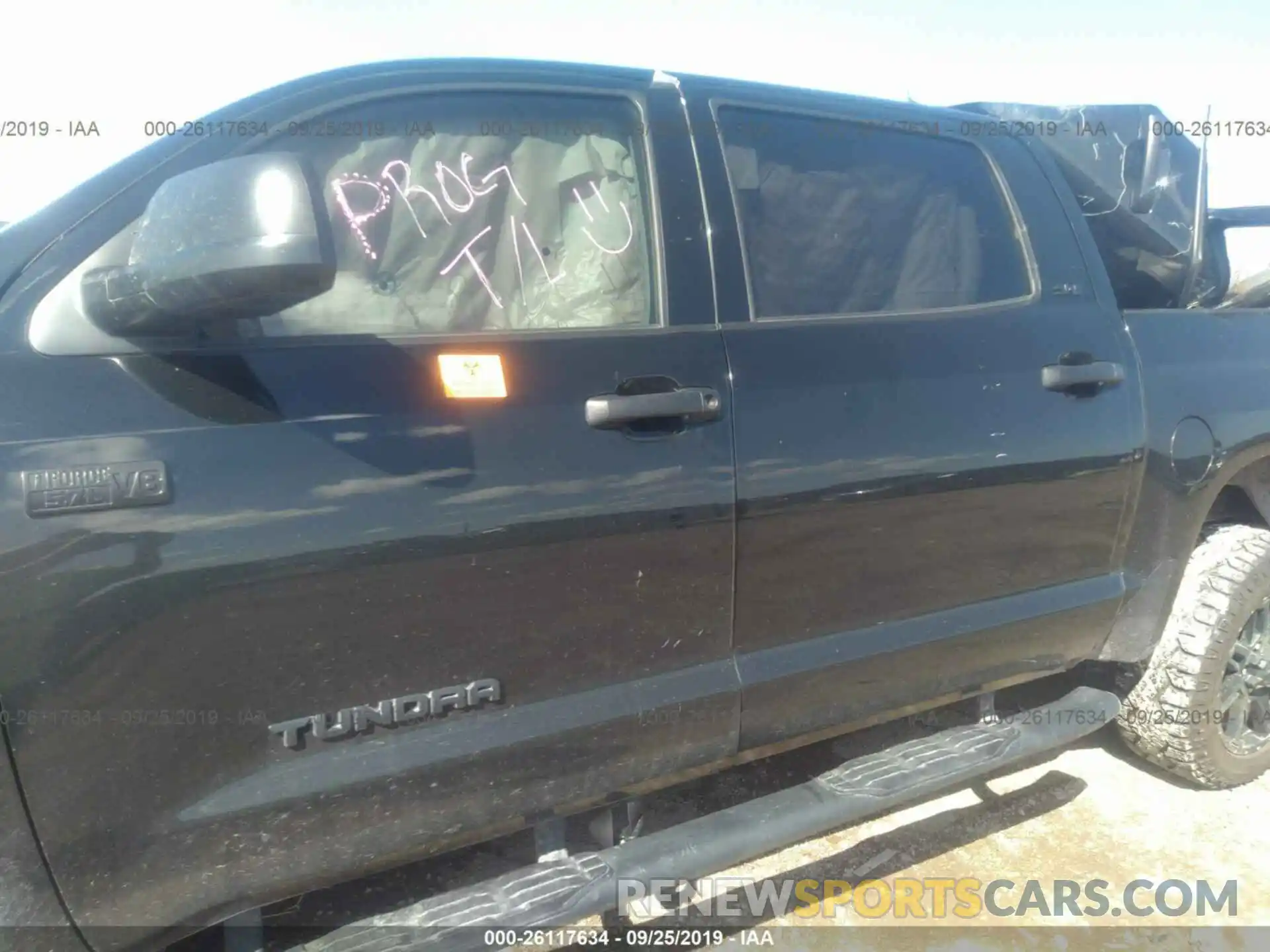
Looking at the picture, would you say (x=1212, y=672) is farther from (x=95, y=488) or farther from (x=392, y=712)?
(x=95, y=488)

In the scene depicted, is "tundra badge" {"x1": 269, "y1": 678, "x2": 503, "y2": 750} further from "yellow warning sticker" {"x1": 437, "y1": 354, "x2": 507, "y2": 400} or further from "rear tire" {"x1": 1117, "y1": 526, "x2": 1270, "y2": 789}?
"rear tire" {"x1": 1117, "y1": 526, "x2": 1270, "y2": 789}

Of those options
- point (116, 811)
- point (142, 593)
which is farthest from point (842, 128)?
point (116, 811)

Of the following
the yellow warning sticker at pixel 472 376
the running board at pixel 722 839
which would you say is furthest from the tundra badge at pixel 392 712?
the yellow warning sticker at pixel 472 376

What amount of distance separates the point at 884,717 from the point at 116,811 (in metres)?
1.71

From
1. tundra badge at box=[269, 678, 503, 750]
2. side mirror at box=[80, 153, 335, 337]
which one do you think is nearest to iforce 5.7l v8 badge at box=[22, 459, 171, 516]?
side mirror at box=[80, 153, 335, 337]

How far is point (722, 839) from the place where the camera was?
206 centimetres

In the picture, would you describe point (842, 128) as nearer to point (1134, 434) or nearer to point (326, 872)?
point (1134, 434)

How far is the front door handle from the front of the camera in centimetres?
250

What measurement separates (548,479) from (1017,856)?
6.40 ft

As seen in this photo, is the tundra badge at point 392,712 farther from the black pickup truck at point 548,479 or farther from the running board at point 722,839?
the running board at point 722,839

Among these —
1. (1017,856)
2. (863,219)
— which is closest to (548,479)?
(863,219)

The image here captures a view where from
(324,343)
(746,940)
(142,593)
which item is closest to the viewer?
(142,593)

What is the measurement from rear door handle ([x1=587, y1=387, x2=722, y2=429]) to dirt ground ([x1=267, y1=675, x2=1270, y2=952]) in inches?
52.9

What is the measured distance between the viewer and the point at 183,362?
153 cm
